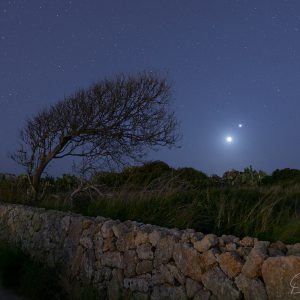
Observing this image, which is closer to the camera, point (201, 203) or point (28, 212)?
point (201, 203)

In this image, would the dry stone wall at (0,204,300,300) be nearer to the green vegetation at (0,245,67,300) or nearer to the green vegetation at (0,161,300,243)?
the green vegetation at (0,245,67,300)

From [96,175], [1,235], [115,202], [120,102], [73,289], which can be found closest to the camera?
[73,289]

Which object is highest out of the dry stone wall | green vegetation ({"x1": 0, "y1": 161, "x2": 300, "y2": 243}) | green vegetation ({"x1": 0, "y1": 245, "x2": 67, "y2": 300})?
green vegetation ({"x1": 0, "y1": 161, "x2": 300, "y2": 243})

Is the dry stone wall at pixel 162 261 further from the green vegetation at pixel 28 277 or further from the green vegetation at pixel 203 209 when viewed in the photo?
the green vegetation at pixel 203 209

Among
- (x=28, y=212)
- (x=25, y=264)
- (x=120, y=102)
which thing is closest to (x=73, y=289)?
(x=25, y=264)

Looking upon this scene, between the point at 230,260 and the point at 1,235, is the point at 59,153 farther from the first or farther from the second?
the point at 230,260

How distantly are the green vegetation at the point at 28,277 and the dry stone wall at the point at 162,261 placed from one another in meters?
0.32

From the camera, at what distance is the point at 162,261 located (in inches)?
222

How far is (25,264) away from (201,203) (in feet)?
12.4

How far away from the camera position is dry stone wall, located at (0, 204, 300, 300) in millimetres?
4234

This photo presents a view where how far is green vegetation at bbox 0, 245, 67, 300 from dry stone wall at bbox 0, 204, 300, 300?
32 cm

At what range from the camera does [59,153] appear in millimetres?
15766

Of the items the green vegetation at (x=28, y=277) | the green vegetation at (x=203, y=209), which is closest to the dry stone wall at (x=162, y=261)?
the green vegetation at (x=28, y=277)

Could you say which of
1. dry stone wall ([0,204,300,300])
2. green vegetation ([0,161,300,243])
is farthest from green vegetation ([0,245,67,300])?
green vegetation ([0,161,300,243])
